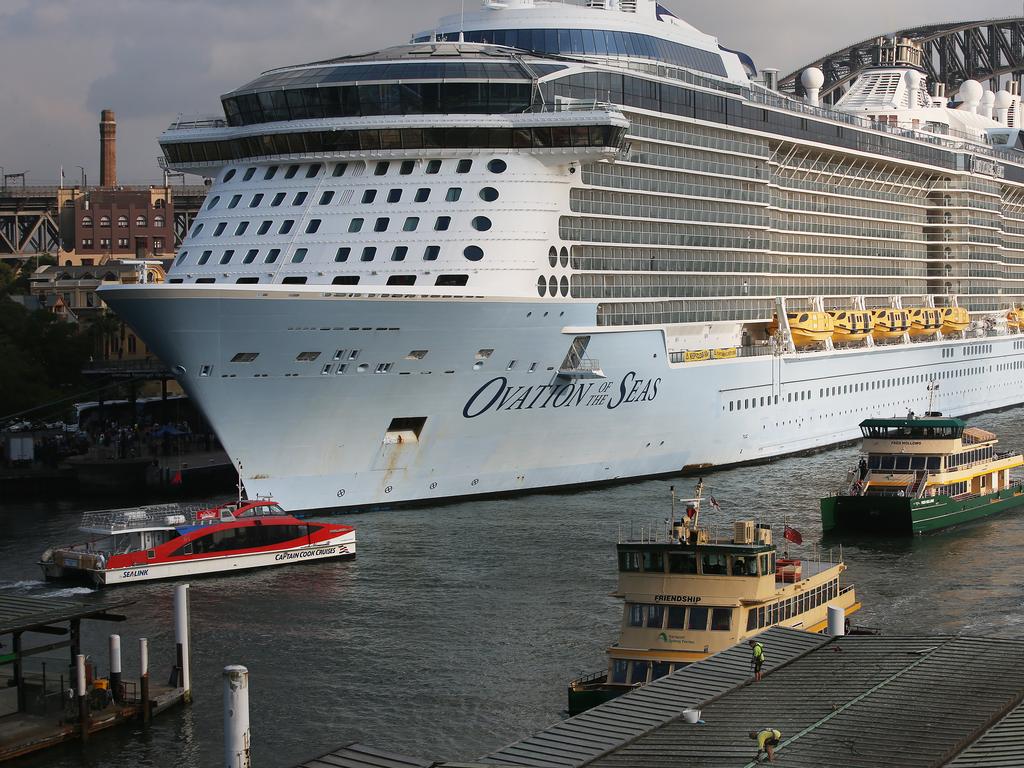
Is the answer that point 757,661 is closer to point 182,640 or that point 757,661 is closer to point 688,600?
point 688,600

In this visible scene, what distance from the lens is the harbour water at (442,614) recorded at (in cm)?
2531

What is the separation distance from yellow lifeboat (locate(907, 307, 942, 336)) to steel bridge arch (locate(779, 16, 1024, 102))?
48082mm

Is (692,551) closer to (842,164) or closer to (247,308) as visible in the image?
(247,308)

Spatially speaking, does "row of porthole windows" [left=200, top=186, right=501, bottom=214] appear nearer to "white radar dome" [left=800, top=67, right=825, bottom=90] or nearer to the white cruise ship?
the white cruise ship

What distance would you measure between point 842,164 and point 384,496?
30.0m

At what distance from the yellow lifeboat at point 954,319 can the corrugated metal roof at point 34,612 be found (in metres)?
52.1

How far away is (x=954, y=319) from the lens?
71.4 m

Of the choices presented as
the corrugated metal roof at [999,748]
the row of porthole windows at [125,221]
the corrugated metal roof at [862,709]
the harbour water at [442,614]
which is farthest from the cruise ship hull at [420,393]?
the row of porthole windows at [125,221]

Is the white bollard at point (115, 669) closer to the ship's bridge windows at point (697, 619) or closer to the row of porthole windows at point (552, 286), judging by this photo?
the ship's bridge windows at point (697, 619)

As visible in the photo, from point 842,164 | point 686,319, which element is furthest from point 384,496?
point 842,164

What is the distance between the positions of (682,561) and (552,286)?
62.2ft

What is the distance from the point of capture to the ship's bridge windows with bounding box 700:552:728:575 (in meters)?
27.0

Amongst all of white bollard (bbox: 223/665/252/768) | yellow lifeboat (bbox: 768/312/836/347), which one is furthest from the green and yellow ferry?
white bollard (bbox: 223/665/252/768)

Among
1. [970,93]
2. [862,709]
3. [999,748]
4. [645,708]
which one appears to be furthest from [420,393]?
[970,93]
